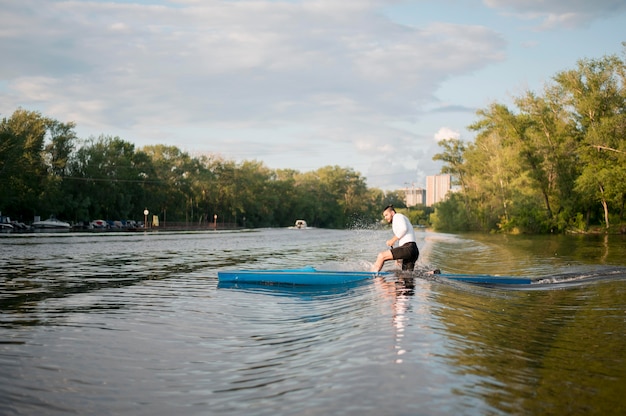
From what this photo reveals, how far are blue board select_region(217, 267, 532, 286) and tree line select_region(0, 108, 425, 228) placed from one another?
56895 mm

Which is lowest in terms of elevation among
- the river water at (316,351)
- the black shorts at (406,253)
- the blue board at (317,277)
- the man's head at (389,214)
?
the river water at (316,351)

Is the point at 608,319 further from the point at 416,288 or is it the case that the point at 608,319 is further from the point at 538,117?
the point at 538,117

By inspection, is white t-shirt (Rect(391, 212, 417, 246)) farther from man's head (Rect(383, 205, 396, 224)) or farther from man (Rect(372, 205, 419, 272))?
man's head (Rect(383, 205, 396, 224))

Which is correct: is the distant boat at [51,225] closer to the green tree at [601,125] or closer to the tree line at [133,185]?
the tree line at [133,185]

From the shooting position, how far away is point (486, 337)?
296 inches

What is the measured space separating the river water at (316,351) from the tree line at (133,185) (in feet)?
197

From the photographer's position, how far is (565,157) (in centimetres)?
5866

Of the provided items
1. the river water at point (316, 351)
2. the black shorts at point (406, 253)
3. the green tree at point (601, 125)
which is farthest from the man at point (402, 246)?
the green tree at point (601, 125)

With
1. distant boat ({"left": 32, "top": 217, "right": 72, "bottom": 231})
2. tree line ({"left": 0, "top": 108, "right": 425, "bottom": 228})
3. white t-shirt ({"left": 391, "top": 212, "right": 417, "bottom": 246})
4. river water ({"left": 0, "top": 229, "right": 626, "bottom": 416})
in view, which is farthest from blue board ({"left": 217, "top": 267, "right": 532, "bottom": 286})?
distant boat ({"left": 32, "top": 217, "right": 72, "bottom": 231})

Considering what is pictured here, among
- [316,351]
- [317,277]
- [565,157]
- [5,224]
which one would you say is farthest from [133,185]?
[316,351]

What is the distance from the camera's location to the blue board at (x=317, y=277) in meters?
Answer: 14.0

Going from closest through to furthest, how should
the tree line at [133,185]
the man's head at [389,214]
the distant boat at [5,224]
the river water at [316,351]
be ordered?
the river water at [316,351]
the man's head at [389,214]
the distant boat at [5,224]
the tree line at [133,185]

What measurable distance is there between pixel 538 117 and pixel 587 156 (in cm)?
731

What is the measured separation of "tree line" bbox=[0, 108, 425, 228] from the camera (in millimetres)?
70775
